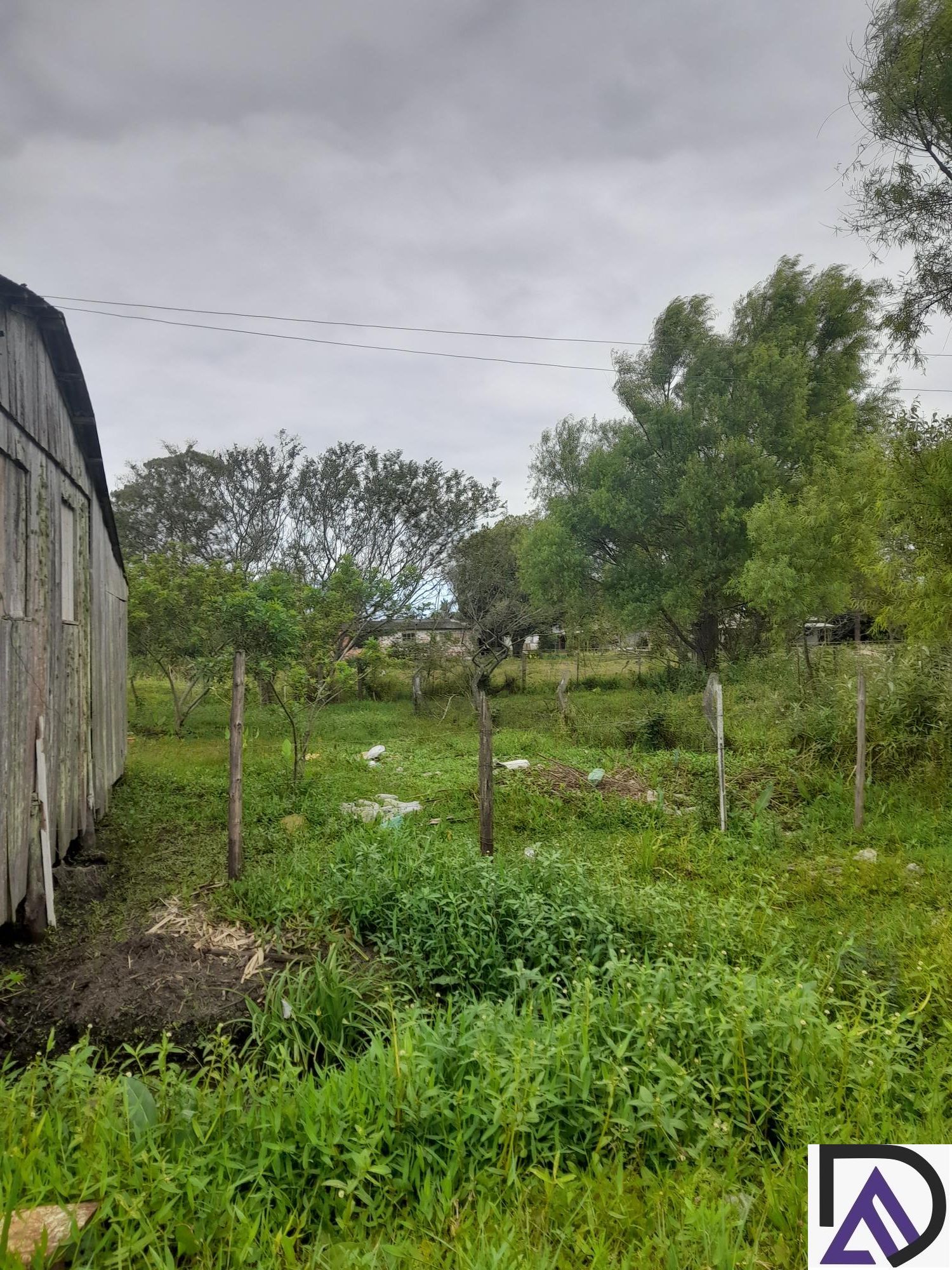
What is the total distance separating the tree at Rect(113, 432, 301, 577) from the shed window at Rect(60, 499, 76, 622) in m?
15.1

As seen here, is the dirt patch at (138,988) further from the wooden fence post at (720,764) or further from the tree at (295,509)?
the tree at (295,509)

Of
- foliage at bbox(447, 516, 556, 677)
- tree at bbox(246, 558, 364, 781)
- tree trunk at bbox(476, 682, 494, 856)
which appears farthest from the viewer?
foliage at bbox(447, 516, 556, 677)

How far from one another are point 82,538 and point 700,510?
12529mm

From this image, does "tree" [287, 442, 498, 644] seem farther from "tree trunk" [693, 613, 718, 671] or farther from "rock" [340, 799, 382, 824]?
"rock" [340, 799, 382, 824]

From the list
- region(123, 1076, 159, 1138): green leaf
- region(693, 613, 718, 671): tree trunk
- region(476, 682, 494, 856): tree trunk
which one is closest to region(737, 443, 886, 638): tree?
A: region(693, 613, 718, 671): tree trunk

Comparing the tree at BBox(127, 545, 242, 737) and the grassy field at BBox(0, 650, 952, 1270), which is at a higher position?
the tree at BBox(127, 545, 242, 737)

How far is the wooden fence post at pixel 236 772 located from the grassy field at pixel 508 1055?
0.21 m

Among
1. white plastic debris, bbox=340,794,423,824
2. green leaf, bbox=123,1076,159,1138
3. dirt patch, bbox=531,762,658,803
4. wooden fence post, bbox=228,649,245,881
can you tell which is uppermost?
wooden fence post, bbox=228,649,245,881

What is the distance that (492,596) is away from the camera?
19938 mm

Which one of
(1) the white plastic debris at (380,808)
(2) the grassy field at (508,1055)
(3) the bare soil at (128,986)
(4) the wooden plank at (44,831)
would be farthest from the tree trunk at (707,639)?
(4) the wooden plank at (44,831)

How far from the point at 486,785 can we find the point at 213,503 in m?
18.9

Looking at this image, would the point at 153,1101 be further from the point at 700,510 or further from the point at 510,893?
the point at 700,510

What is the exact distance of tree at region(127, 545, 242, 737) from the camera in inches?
496

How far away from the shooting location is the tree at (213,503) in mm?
21312
